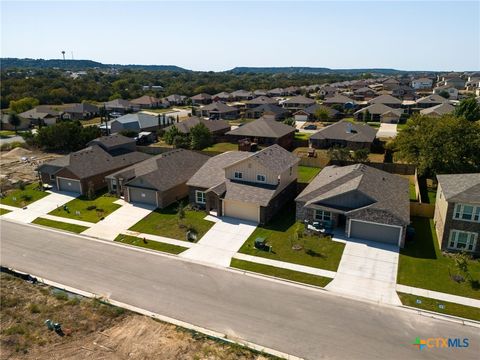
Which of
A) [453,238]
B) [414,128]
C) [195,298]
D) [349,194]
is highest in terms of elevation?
[414,128]

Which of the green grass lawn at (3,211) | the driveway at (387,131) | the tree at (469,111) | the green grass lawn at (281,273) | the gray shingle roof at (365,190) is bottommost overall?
the green grass lawn at (3,211)

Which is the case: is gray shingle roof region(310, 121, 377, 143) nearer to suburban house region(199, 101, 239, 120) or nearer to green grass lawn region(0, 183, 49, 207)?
suburban house region(199, 101, 239, 120)

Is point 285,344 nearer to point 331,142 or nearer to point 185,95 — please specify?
point 331,142

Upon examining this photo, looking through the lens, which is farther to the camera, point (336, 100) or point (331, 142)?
point (336, 100)

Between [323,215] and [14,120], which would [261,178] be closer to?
[323,215]

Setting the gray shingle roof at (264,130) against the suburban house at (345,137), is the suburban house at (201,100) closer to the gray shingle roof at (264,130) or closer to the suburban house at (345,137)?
the gray shingle roof at (264,130)

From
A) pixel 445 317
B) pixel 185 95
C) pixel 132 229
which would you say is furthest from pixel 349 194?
pixel 185 95

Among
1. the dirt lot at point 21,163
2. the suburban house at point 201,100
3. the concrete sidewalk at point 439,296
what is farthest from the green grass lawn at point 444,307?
the suburban house at point 201,100

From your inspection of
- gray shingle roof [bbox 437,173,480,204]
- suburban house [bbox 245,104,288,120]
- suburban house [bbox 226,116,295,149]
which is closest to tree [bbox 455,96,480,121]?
suburban house [bbox 226,116,295,149]
